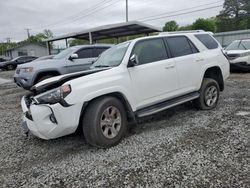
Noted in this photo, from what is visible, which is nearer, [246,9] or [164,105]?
[164,105]

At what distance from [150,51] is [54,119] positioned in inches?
87.5

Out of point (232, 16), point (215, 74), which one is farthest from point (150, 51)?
point (232, 16)

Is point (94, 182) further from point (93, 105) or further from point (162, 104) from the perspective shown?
point (162, 104)

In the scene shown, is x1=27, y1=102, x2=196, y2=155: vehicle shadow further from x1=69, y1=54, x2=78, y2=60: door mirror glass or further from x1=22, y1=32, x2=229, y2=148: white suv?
x1=69, y1=54, x2=78, y2=60: door mirror glass

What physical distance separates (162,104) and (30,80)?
4937mm

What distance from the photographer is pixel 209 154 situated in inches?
127

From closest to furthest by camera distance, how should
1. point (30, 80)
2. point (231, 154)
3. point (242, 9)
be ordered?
point (231, 154)
point (30, 80)
point (242, 9)

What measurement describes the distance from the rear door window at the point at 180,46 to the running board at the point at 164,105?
35.7 inches

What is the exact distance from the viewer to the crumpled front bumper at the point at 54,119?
3162mm

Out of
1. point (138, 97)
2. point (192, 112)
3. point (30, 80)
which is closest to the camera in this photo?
point (138, 97)

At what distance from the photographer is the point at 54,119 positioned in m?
3.20

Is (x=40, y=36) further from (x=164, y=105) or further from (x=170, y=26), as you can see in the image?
(x=164, y=105)

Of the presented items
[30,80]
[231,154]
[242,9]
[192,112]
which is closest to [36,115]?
[231,154]

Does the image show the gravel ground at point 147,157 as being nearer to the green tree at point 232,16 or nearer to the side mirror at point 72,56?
the side mirror at point 72,56
